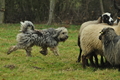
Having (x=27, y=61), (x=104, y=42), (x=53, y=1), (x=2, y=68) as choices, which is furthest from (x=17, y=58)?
(x=53, y=1)

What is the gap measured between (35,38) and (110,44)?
10.8 ft

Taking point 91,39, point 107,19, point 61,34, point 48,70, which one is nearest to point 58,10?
point 61,34

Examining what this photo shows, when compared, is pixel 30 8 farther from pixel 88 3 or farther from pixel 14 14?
pixel 88 3

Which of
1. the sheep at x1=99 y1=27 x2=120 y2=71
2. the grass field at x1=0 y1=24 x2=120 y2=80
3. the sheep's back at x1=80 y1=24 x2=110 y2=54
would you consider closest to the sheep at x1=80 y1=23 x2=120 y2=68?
the sheep's back at x1=80 y1=24 x2=110 y2=54

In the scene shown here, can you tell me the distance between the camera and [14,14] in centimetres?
2933

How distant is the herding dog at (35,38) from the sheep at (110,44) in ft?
9.59

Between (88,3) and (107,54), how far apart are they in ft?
66.0

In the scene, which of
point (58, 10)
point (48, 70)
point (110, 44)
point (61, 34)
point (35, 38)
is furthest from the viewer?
point (58, 10)

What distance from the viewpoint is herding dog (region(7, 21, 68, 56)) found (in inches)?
424

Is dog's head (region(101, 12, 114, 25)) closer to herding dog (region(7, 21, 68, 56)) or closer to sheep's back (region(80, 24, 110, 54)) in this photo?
herding dog (region(7, 21, 68, 56))

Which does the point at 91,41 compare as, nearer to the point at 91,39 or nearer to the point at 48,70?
the point at 91,39

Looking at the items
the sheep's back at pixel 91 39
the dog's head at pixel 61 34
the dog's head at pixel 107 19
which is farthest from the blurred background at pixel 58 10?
the sheep's back at pixel 91 39

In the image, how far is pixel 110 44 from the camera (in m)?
8.47

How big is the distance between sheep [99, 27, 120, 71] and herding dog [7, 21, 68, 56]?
2.92 metres
